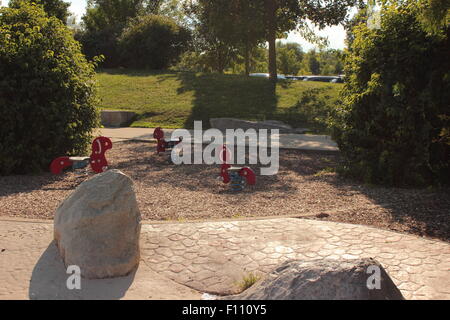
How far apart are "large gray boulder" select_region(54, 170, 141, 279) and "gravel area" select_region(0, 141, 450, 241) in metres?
1.73

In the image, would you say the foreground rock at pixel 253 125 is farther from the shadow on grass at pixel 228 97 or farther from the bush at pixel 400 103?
the bush at pixel 400 103

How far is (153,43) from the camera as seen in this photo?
94.3ft

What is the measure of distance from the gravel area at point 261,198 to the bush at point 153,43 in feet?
63.3

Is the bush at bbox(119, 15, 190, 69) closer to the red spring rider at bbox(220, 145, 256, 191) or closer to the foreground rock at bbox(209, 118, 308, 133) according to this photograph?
the foreground rock at bbox(209, 118, 308, 133)

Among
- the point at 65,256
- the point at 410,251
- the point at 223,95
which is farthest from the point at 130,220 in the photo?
the point at 223,95

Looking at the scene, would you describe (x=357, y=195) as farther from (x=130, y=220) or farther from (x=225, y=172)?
(x=130, y=220)

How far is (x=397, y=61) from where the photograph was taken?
860 centimetres

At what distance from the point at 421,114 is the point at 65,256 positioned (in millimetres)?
6390

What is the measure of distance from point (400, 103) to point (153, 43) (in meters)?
22.5

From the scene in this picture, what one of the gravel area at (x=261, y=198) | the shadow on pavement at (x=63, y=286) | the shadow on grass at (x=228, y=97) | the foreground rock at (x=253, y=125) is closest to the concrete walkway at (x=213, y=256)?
the shadow on pavement at (x=63, y=286)

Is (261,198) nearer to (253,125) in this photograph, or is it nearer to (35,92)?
(35,92)

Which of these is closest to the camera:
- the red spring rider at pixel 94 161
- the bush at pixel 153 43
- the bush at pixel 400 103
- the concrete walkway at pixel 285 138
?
the bush at pixel 400 103

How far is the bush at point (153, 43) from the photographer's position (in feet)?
95.5

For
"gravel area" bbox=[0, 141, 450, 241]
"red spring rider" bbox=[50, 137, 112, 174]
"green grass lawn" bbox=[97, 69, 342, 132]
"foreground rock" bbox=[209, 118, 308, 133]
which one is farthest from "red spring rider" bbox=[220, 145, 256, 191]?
"green grass lawn" bbox=[97, 69, 342, 132]
